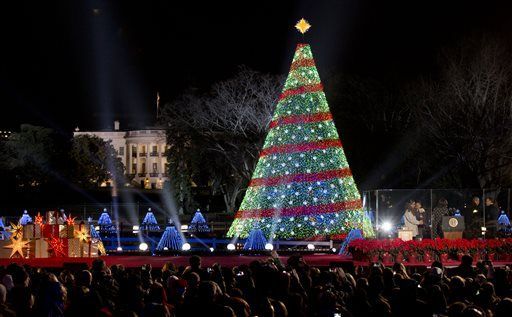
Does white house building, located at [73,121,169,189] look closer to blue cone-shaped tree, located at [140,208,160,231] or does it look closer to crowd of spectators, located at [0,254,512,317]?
blue cone-shaped tree, located at [140,208,160,231]

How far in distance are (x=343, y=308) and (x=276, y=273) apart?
123 centimetres

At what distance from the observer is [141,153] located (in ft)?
432

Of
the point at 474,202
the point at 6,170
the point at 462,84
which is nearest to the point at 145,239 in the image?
the point at 474,202

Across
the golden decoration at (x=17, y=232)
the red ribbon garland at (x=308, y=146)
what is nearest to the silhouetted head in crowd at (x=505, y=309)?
the golden decoration at (x=17, y=232)

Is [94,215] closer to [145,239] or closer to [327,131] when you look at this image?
[145,239]

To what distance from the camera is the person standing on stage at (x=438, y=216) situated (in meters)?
27.5

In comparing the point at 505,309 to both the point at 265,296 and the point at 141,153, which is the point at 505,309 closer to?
the point at 265,296

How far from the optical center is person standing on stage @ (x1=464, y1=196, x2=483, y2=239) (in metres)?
28.0

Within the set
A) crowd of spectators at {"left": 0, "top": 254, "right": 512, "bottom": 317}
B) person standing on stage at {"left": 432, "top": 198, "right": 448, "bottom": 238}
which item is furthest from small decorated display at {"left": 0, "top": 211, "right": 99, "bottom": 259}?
crowd of spectators at {"left": 0, "top": 254, "right": 512, "bottom": 317}

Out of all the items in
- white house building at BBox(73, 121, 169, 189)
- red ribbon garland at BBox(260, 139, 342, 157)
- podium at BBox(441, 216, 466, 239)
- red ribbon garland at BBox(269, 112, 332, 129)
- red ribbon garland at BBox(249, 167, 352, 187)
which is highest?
white house building at BBox(73, 121, 169, 189)

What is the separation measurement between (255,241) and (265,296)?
2084 cm

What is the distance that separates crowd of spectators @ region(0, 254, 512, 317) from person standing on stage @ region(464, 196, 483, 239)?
15.7m

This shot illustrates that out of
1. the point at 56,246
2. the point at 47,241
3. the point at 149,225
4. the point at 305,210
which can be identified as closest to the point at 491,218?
the point at 305,210

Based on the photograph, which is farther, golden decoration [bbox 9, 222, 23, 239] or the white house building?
the white house building
